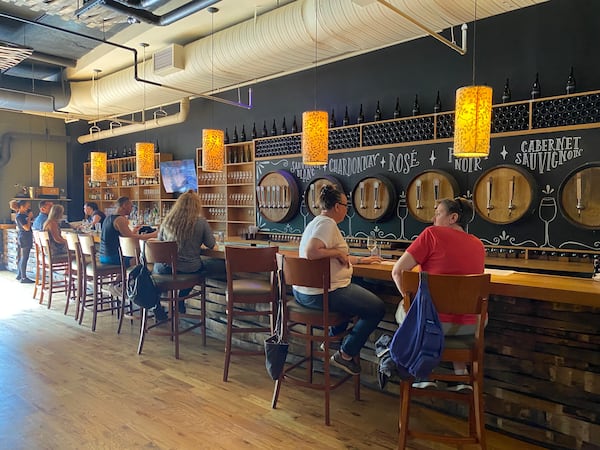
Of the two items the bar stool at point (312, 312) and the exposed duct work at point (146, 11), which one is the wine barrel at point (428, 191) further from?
the exposed duct work at point (146, 11)

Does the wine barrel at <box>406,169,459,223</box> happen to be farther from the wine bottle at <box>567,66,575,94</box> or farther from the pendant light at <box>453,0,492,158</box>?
the pendant light at <box>453,0,492,158</box>

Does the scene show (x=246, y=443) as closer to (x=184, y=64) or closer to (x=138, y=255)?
(x=138, y=255)

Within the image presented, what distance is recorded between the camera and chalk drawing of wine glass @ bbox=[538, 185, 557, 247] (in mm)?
4523

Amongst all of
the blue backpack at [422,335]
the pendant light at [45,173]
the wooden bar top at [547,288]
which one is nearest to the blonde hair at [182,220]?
the blue backpack at [422,335]

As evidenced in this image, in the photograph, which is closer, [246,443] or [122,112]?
[246,443]

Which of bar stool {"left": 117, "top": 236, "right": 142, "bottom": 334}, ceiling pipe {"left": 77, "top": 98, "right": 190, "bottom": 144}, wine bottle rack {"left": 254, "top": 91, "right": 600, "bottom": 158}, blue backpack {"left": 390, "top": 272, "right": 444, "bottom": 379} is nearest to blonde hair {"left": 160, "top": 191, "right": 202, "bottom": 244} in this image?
bar stool {"left": 117, "top": 236, "right": 142, "bottom": 334}

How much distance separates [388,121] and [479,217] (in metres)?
1.61

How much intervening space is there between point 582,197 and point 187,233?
12.3 feet

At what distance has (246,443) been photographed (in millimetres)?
2758

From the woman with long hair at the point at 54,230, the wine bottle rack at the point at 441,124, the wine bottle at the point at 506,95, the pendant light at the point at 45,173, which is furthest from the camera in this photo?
the pendant light at the point at 45,173

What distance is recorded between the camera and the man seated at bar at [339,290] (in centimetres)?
306

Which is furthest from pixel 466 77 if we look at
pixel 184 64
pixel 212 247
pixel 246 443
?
pixel 246 443

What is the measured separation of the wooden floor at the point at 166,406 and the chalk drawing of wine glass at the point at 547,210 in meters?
2.45

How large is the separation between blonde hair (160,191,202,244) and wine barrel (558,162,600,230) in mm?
3569
